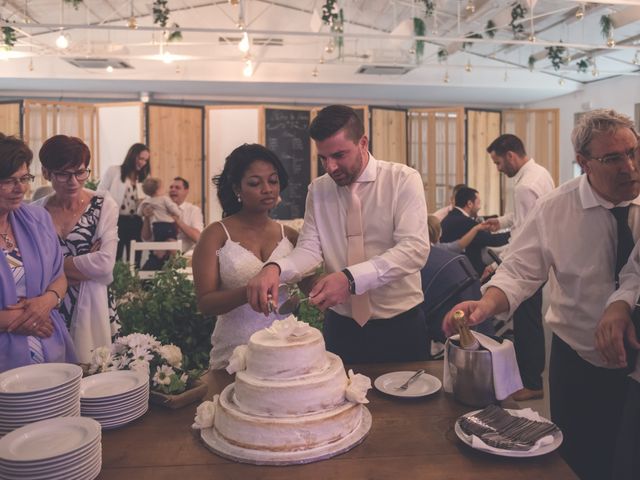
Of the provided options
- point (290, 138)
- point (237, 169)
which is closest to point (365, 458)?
point (237, 169)

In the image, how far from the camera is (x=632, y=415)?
1614 mm

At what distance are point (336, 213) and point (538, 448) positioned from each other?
1281 millimetres

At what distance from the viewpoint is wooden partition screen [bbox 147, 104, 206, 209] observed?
9.04 metres

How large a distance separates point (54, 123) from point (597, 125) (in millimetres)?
8875

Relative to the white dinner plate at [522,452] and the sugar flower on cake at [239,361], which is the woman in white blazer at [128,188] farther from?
the white dinner plate at [522,452]

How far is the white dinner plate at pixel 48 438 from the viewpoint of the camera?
120 cm

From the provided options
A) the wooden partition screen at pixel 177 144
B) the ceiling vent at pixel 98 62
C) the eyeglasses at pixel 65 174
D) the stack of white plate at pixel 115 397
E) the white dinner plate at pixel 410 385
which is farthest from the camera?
the wooden partition screen at pixel 177 144

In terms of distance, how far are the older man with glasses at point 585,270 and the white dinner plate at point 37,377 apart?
1.18m

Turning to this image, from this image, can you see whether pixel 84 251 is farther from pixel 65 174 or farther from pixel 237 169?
pixel 237 169

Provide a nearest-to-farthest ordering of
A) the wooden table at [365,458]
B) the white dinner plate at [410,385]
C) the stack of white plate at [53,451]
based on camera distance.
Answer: the stack of white plate at [53,451] → the wooden table at [365,458] → the white dinner plate at [410,385]

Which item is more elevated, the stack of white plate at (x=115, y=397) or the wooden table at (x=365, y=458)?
the stack of white plate at (x=115, y=397)

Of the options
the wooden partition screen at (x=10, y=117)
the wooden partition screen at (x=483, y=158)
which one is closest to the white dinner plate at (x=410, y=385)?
the wooden partition screen at (x=483, y=158)

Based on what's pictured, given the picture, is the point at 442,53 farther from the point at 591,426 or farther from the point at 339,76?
the point at 591,426

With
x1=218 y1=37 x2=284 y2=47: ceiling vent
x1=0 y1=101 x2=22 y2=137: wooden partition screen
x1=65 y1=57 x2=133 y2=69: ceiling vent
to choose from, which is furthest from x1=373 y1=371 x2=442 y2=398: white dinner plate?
x1=0 y1=101 x2=22 y2=137: wooden partition screen
